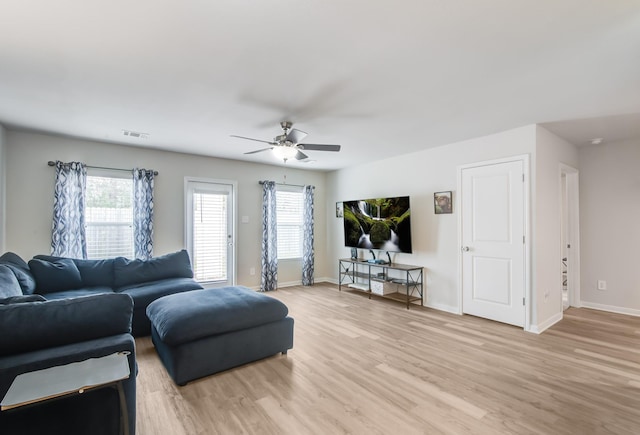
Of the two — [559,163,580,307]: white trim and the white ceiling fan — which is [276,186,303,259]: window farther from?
[559,163,580,307]: white trim

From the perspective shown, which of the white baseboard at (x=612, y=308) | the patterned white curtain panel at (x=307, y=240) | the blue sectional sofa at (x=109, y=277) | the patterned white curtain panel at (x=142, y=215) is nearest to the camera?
the blue sectional sofa at (x=109, y=277)

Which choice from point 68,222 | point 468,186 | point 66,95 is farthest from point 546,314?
point 68,222

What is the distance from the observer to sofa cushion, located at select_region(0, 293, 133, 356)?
1.61 metres

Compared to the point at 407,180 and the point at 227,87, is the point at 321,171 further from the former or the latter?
the point at 227,87

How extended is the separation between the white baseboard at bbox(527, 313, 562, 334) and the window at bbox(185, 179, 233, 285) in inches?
186

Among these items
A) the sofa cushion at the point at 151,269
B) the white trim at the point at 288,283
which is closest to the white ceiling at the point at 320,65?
the sofa cushion at the point at 151,269

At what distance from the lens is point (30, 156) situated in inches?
160

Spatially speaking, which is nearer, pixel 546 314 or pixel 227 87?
pixel 227 87

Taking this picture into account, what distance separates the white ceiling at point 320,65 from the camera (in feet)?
5.72

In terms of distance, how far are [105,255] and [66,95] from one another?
2.58 metres

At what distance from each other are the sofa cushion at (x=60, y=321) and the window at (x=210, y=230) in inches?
137

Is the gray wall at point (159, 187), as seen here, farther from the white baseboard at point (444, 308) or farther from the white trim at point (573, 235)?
the white trim at point (573, 235)

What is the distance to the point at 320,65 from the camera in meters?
2.32

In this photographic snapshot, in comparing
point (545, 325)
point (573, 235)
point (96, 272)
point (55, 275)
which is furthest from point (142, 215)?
point (573, 235)
